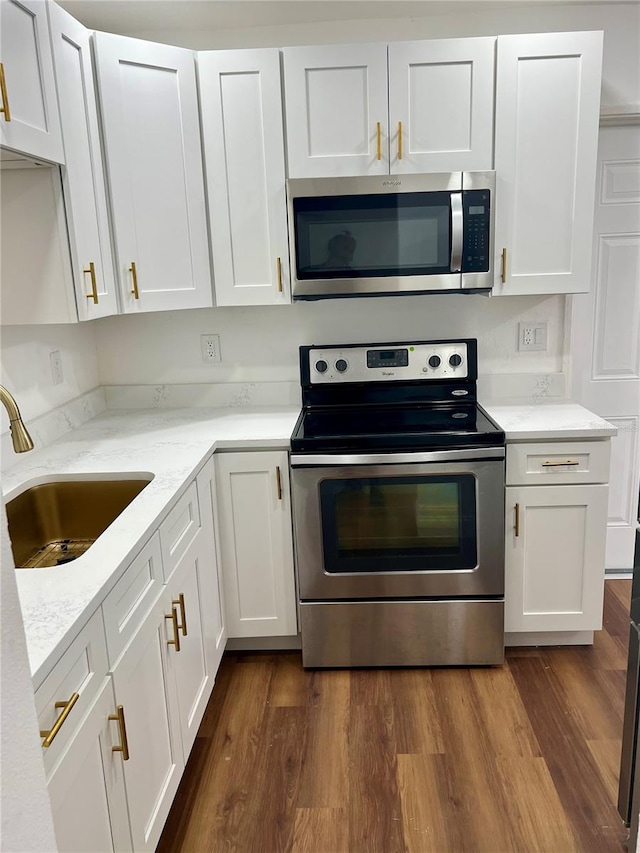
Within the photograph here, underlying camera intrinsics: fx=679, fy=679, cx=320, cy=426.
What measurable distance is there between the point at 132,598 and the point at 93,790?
39cm

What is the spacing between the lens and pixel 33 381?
7.69 ft

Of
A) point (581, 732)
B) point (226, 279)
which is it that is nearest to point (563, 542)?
point (581, 732)

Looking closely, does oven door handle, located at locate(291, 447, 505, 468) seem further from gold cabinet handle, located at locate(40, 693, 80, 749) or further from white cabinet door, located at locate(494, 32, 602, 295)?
gold cabinet handle, located at locate(40, 693, 80, 749)

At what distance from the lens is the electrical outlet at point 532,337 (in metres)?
2.88

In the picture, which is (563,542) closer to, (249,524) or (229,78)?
(249,524)

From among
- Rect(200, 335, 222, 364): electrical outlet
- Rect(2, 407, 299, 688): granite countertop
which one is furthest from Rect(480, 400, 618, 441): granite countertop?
Rect(200, 335, 222, 364): electrical outlet

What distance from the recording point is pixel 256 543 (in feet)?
8.27

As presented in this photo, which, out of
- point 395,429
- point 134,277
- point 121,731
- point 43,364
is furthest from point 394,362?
point 121,731

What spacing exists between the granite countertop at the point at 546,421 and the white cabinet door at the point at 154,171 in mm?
1239

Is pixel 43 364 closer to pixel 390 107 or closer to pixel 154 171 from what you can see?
pixel 154 171

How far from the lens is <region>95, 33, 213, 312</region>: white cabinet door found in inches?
88.8

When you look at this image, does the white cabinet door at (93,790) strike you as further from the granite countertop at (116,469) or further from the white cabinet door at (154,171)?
the white cabinet door at (154,171)

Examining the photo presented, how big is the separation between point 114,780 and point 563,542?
1740mm

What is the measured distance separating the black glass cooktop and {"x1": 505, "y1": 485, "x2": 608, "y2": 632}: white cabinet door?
27 cm
